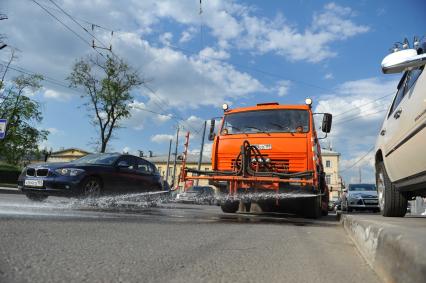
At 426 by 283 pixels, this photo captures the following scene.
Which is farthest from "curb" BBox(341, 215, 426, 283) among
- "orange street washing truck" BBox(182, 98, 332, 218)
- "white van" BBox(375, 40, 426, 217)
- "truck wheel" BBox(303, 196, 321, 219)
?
"truck wheel" BBox(303, 196, 321, 219)

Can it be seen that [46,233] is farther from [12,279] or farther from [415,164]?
[415,164]

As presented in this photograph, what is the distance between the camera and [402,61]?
3.89 m

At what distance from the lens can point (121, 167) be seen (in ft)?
32.7

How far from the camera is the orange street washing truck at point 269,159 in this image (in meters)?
8.42

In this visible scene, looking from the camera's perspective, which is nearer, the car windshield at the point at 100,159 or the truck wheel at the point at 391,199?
the truck wheel at the point at 391,199

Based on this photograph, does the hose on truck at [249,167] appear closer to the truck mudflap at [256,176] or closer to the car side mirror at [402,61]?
the truck mudflap at [256,176]

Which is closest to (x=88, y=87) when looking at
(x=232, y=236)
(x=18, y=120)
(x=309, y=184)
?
(x=18, y=120)

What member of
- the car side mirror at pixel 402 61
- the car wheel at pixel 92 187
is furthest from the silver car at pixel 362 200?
the car side mirror at pixel 402 61

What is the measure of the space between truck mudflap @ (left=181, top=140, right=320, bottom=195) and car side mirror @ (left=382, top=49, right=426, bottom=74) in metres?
4.33

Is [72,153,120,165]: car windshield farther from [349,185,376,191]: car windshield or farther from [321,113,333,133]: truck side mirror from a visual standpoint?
[349,185,376,191]: car windshield

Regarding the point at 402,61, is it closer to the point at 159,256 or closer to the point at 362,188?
the point at 159,256

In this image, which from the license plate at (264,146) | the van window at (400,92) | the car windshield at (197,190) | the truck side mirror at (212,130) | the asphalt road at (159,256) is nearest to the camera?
the asphalt road at (159,256)

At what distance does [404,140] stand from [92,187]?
264 inches

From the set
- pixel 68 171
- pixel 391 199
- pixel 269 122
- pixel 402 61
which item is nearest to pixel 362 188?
pixel 269 122
